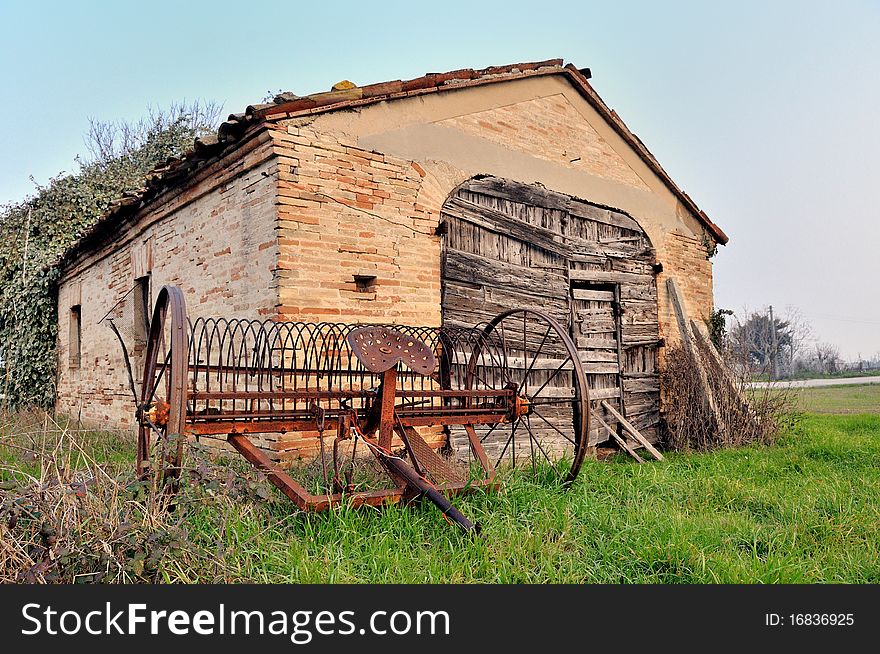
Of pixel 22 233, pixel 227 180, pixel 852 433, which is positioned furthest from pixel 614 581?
pixel 22 233

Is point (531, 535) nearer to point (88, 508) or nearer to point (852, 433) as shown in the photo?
point (88, 508)

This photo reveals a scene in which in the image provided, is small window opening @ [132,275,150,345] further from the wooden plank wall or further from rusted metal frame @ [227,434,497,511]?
rusted metal frame @ [227,434,497,511]

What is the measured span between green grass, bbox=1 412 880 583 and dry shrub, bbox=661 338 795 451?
3.23 metres

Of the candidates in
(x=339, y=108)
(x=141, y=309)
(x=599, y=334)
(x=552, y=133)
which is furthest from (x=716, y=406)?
(x=141, y=309)

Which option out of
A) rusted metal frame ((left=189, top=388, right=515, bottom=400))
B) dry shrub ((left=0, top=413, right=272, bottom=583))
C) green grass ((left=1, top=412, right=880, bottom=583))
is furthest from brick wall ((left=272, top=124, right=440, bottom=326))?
dry shrub ((left=0, top=413, right=272, bottom=583))

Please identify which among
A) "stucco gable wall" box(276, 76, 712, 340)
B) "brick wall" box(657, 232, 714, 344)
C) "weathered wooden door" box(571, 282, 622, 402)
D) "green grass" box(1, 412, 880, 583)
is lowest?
"green grass" box(1, 412, 880, 583)

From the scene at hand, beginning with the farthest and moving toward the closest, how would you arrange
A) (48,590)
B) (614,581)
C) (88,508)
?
(614,581) → (88,508) → (48,590)

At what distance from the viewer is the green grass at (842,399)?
46.0 feet

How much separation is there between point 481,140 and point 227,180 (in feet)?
9.55

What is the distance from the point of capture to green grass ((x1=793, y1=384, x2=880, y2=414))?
14008mm

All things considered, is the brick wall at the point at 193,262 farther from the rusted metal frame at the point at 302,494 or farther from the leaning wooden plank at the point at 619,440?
the leaning wooden plank at the point at 619,440

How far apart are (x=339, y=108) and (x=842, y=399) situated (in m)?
16.2

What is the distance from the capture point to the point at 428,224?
7.11 metres

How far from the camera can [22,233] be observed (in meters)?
14.0
